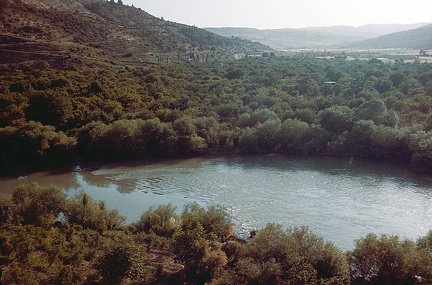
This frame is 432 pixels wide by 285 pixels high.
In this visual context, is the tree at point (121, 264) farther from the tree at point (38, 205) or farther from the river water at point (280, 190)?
the river water at point (280, 190)

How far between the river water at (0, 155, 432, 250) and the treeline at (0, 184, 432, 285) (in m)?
4.68

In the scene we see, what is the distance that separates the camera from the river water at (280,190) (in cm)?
2584

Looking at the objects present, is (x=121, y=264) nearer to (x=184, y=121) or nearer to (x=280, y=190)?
(x=280, y=190)

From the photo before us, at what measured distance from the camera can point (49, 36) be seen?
71.2 meters

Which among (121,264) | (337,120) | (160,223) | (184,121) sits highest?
(337,120)

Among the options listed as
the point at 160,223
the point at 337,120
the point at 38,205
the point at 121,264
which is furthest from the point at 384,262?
the point at 337,120

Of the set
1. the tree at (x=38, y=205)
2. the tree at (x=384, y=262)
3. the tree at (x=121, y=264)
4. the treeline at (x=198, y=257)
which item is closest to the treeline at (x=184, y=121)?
the tree at (x=38, y=205)

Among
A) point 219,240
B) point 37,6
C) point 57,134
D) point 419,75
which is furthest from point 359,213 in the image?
point 37,6

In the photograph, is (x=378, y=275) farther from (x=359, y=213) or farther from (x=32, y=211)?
(x=32, y=211)

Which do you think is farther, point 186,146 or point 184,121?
point 184,121

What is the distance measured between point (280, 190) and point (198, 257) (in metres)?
13.7

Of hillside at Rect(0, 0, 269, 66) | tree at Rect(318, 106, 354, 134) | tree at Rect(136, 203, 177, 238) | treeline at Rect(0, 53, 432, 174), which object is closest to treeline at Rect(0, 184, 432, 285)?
tree at Rect(136, 203, 177, 238)

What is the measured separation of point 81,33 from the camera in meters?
81.1

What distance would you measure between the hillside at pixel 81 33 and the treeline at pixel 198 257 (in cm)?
5090
